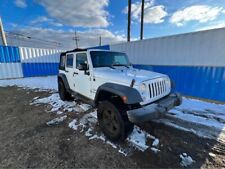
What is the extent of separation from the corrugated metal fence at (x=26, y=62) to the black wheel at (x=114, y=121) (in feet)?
43.4

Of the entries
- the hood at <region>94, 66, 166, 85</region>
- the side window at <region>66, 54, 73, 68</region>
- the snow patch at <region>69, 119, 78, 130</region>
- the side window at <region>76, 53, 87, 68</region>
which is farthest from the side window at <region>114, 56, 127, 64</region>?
the snow patch at <region>69, 119, 78, 130</region>

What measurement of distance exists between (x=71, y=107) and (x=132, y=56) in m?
4.87

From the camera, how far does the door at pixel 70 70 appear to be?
450 centimetres

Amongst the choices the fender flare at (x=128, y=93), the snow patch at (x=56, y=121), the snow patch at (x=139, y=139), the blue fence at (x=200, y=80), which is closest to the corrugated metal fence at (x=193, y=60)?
the blue fence at (x=200, y=80)

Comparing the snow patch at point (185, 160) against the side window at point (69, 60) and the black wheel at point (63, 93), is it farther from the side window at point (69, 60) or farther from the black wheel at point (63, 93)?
the black wheel at point (63, 93)

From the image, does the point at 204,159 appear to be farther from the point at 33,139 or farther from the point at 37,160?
the point at 33,139

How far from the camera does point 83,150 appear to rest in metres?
2.57

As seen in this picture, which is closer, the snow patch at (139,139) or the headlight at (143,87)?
the headlight at (143,87)

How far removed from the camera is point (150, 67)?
712 cm

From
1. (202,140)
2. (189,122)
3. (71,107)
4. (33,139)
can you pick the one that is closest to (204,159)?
(202,140)

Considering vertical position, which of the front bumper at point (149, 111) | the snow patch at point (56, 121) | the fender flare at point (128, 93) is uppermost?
the fender flare at point (128, 93)

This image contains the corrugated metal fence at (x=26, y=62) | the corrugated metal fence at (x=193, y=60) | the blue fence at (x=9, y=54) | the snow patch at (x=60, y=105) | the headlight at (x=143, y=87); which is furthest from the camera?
the corrugated metal fence at (x=26, y=62)

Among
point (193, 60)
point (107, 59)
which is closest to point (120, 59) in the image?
point (107, 59)

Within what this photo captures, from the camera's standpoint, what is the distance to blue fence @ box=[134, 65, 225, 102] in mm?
5016
